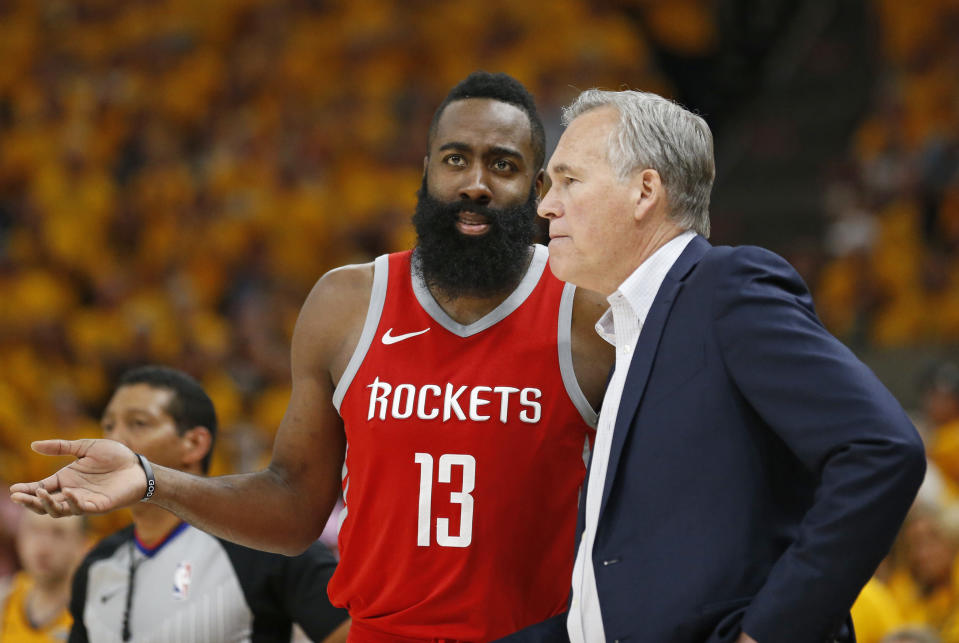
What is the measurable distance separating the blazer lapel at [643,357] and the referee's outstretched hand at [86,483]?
102 centimetres

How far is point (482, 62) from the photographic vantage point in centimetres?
1175

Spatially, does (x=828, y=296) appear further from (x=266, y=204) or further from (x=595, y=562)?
(x=595, y=562)

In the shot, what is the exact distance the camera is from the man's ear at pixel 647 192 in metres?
2.33

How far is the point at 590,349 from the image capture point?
2871 millimetres

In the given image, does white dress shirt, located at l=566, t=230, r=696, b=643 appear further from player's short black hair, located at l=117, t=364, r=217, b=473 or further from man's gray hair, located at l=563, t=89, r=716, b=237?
player's short black hair, located at l=117, t=364, r=217, b=473

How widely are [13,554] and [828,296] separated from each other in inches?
243

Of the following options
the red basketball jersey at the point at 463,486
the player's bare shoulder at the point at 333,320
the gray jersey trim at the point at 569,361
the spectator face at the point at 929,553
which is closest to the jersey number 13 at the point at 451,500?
the red basketball jersey at the point at 463,486

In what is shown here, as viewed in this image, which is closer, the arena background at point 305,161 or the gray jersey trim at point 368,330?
the gray jersey trim at point 368,330

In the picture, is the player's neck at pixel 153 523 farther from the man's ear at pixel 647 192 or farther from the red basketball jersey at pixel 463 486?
the man's ear at pixel 647 192

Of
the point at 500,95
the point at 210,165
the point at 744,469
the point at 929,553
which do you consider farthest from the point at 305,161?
the point at 744,469

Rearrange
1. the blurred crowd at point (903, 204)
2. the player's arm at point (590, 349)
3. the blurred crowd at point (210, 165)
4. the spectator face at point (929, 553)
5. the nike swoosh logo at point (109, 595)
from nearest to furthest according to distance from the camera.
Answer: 1. the player's arm at point (590, 349)
2. the nike swoosh logo at point (109, 595)
3. the spectator face at point (929, 553)
4. the blurred crowd at point (903, 204)
5. the blurred crowd at point (210, 165)

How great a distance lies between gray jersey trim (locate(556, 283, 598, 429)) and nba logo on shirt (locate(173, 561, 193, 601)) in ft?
5.30

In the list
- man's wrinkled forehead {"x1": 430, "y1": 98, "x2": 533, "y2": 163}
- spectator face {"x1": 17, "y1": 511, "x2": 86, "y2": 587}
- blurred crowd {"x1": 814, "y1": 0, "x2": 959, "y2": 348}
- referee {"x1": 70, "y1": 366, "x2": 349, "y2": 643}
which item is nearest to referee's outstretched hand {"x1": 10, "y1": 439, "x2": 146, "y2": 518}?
man's wrinkled forehead {"x1": 430, "y1": 98, "x2": 533, "y2": 163}

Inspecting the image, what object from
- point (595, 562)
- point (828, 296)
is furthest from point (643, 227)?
point (828, 296)
